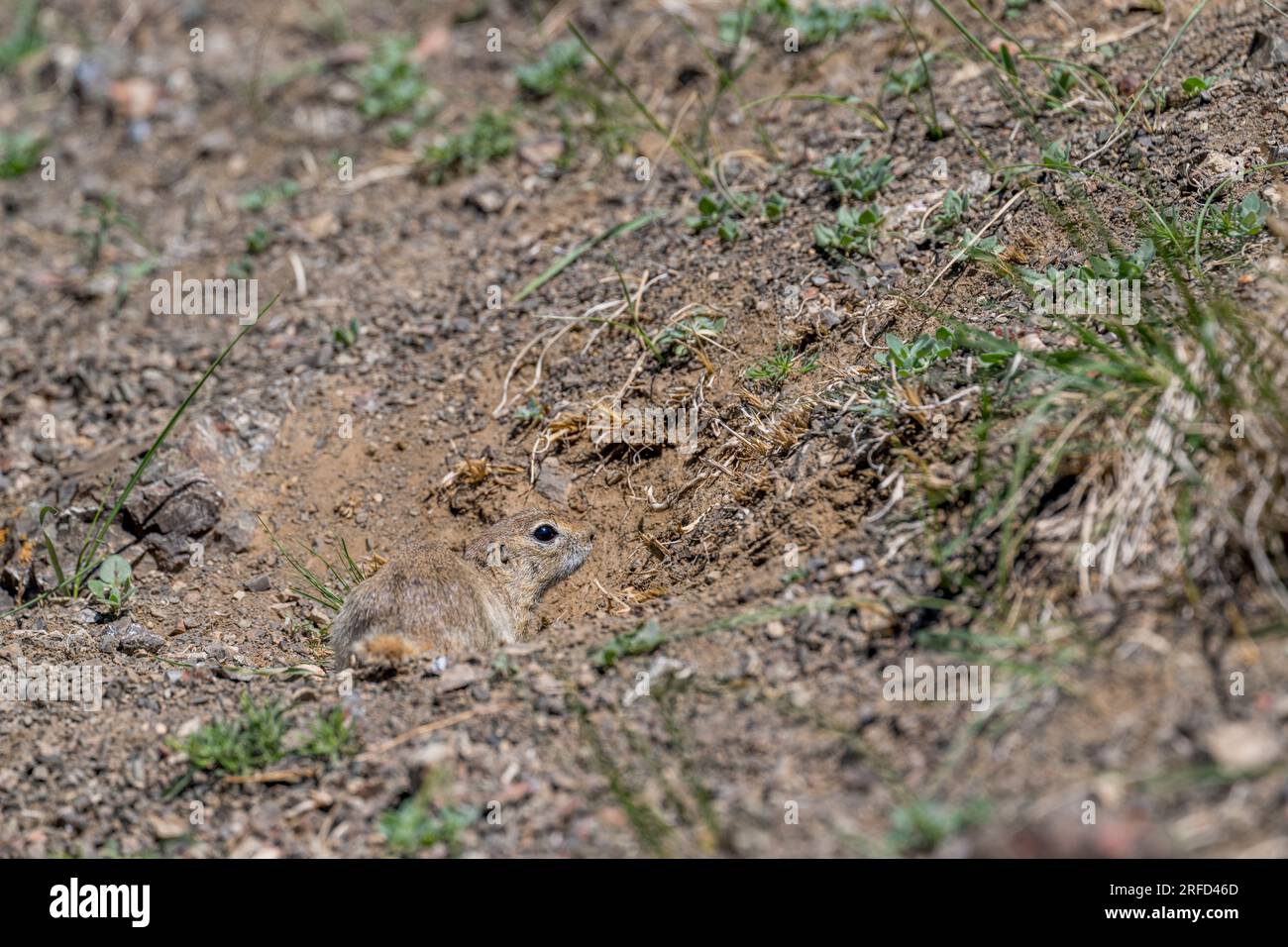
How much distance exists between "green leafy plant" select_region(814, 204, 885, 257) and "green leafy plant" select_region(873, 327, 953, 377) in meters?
0.84

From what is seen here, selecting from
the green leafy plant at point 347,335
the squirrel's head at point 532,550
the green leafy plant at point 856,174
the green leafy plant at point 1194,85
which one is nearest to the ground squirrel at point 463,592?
the squirrel's head at point 532,550

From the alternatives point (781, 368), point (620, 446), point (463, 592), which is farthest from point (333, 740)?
point (781, 368)

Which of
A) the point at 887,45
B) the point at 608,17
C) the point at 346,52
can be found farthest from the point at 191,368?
the point at 887,45

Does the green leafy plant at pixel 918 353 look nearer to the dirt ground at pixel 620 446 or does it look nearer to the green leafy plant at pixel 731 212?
the dirt ground at pixel 620 446

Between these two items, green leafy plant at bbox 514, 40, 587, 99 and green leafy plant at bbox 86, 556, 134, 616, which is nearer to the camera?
green leafy plant at bbox 86, 556, 134, 616

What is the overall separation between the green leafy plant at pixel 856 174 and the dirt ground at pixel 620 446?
0.21 feet

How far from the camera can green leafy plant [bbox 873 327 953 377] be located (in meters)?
4.28

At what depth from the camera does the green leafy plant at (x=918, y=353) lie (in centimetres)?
428

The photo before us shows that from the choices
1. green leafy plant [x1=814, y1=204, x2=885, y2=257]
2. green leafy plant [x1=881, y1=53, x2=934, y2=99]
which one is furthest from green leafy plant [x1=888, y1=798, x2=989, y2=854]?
green leafy plant [x1=881, y1=53, x2=934, y2=99]

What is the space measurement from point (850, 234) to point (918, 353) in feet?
3.35

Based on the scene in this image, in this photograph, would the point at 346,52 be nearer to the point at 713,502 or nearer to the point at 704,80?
the point at 704,80

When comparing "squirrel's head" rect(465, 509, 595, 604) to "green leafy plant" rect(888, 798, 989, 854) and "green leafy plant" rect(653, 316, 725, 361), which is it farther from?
"green leafy plant" rect(888, 798, 989, 854)

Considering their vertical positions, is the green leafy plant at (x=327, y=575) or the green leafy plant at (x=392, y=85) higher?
the green leafy plant at (x=392, y=85)

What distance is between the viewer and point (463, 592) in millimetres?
4617
